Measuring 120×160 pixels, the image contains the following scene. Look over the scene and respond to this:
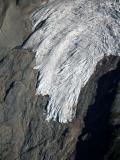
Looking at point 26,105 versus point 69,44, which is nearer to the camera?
point 26,105

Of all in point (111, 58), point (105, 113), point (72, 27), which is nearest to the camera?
point (105, 113)

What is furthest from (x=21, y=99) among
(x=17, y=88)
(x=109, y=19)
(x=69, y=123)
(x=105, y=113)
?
(x=109, y=19)

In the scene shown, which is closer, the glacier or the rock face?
the rock face

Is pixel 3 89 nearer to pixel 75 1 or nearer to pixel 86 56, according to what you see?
pixel 86 56

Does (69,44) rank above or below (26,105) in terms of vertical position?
above
